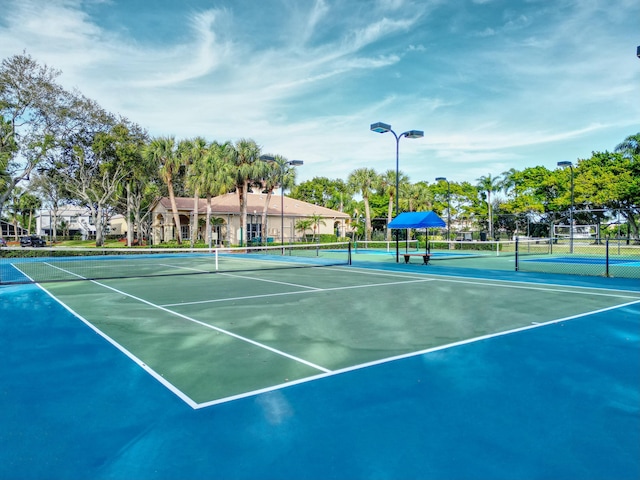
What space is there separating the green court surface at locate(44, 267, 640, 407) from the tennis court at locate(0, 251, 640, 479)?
50 mm

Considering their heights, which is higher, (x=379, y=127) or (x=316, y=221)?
(x=379, y=127)

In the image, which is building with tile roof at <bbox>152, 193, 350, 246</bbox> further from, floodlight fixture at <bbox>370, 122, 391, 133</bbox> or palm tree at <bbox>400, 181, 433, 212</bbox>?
floodlight fixture at <bbox>370, 122, 391, 133</bbox>

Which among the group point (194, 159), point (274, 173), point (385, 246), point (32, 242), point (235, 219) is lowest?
point (385, 246)

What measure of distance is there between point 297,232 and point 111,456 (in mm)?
50062

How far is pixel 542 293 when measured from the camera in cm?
1177

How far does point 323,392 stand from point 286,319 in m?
3.90

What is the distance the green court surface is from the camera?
17.9ft

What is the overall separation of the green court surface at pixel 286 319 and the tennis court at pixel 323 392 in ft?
0.16

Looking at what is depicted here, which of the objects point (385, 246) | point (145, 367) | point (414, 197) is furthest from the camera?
point (414, 197)

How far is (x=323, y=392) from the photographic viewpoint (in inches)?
180

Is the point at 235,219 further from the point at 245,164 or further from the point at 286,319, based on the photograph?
the point at 286,319

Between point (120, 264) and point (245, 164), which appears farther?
point (245, 164)

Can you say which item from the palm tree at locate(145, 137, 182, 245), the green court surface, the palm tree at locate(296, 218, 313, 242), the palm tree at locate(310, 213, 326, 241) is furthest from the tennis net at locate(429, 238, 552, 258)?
the palm tree at locate(145, 137, 182, 245)

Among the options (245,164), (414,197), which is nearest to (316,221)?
(245,164)
